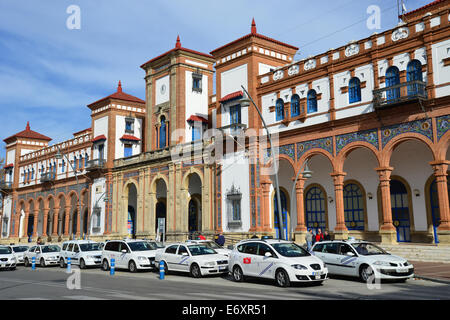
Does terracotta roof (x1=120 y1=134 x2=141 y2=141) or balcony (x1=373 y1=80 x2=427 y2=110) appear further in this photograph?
terracotta roof (x1=120 y1=134 x2=141 y2=141)

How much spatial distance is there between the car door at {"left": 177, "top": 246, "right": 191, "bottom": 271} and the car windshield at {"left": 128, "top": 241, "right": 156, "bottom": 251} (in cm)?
323

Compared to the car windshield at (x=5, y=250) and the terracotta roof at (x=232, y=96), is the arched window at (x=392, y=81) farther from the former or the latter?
the car windshield at (x=5, y=250)

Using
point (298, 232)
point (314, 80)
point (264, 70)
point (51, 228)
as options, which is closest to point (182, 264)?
point (298, 232)

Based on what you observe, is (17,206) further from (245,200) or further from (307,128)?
(307,128)

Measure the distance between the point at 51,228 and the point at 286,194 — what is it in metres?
35.1

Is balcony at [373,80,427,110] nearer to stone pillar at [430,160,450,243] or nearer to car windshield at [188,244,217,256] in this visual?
stone pillar at [430,160,450,243]

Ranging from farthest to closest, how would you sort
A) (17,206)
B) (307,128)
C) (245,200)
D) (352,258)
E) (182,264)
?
(17,206) < (245,200) < (307,128) < (182,264) < (352,258)

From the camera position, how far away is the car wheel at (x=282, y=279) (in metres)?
14.3

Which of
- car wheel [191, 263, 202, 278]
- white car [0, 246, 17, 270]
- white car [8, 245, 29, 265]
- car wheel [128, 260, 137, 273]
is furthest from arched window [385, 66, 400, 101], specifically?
white car [8, 245, 29, 265]

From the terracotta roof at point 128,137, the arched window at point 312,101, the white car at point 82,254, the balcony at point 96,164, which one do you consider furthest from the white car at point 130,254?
the terracotta roof at point 128,137

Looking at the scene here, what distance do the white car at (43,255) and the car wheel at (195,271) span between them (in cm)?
1160

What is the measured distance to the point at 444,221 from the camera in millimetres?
20906

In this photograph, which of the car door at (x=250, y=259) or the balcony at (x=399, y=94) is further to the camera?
the balcony at (x=399, y=94)

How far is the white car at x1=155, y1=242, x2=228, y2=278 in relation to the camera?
59.0 ft
